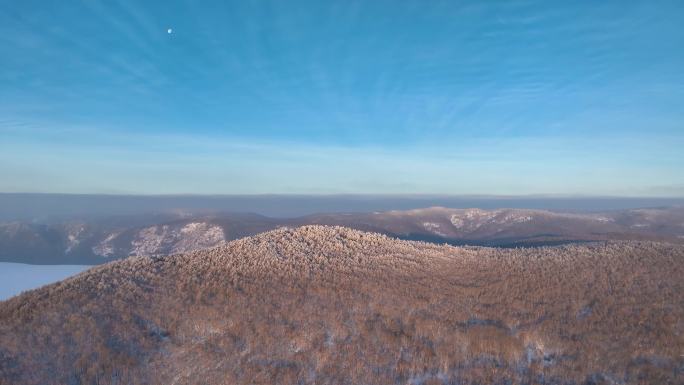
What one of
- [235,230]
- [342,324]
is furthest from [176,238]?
[342,324]

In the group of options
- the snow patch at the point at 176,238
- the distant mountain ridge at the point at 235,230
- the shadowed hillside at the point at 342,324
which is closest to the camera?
the shadowed hillside at the point at 342,324

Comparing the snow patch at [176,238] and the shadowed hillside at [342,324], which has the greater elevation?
the shadowed hillside at [342,324]

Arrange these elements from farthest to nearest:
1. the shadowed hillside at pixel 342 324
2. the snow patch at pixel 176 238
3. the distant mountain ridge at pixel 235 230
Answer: the distant mountain ridge at pixel 235 230 < the snow patch at pixel 176 238 < the shadowed hillside at pixel 342 324

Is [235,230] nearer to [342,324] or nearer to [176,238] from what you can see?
[176,238]

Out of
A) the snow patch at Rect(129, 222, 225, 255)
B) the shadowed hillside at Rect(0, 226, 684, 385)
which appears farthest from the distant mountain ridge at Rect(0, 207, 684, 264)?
the shadowed hillside at Rect(0, 226, 684, 385)

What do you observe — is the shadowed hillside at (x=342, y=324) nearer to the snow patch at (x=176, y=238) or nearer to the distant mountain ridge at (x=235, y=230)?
the distant mountain ridge at (x=235, y=230)

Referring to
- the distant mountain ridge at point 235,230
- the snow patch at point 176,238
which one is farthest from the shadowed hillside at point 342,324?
the snow patch at point 176,238
